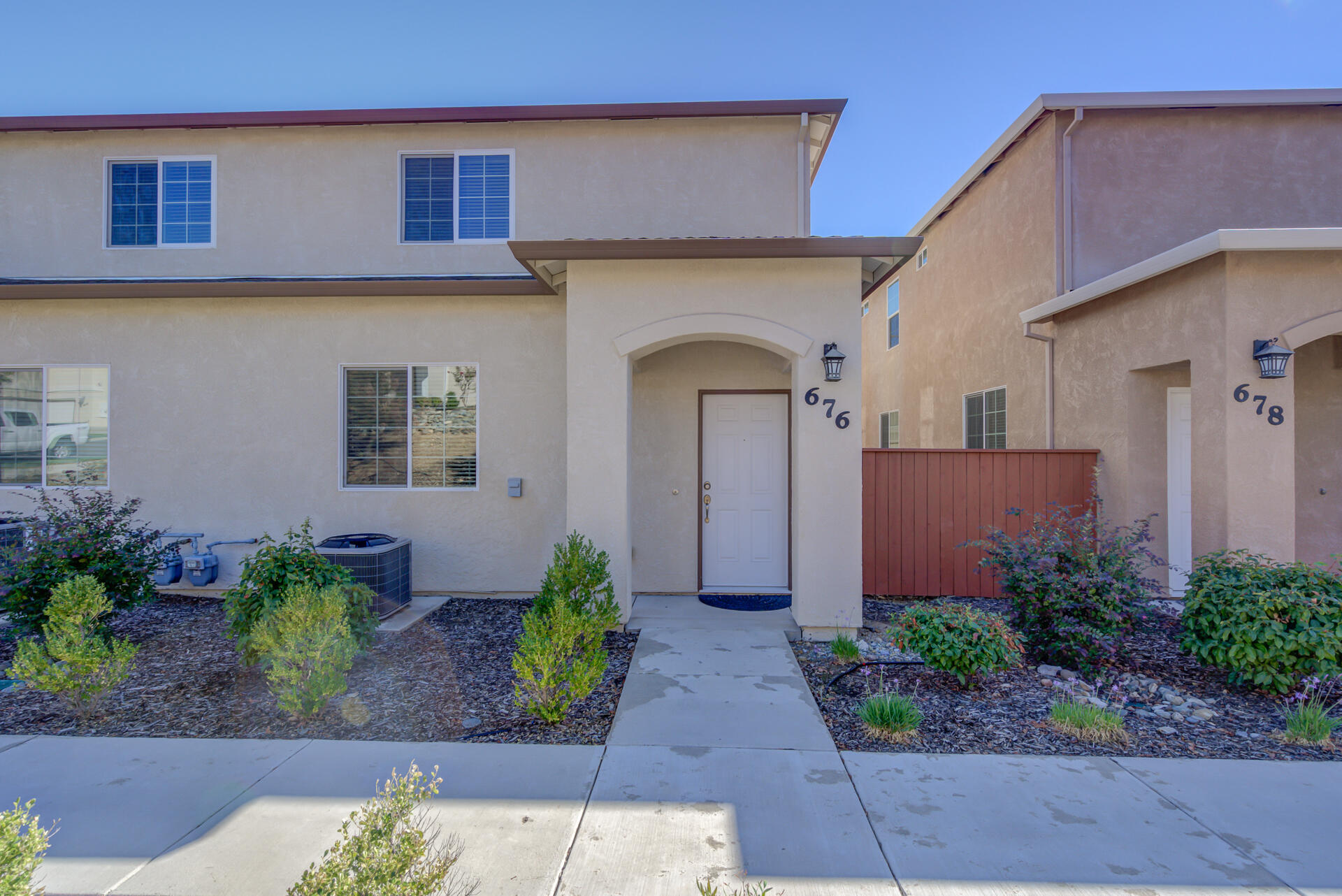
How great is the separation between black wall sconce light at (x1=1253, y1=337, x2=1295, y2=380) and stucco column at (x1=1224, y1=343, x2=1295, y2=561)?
5 cm

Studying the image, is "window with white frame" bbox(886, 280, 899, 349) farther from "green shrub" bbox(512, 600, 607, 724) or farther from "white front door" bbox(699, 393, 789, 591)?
"green shrub" bbox(512, 600, 607, 724)

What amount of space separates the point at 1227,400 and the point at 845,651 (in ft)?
14.1

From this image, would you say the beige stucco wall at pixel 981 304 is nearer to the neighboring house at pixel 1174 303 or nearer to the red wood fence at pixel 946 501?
the neighboring house at pixel 1174 303

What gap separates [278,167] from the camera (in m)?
7.84

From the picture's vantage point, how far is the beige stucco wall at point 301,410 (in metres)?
7.32

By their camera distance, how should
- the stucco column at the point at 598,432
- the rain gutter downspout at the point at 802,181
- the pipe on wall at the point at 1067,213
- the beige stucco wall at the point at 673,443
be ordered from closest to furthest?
the stucco column at the point at 598,432 → the beige stucco wall at the point at 673,443 → the rain gutter downspout at the point at 802,181 → the pipe on wall at the point at 1067,213

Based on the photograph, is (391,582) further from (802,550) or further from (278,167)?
(278,167)

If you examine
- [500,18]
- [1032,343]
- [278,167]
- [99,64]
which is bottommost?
[1032,343]

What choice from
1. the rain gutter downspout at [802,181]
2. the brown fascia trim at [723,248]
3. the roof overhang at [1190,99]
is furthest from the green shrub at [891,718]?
the roof overhang at [1190,99]

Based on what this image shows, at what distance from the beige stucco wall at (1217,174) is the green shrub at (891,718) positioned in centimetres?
697

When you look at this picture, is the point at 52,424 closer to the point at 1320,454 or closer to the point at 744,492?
the point at 744,492

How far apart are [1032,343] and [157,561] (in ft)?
36.1

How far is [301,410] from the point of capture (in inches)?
291

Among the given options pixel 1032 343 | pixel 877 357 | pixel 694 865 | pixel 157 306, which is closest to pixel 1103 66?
pixel 1032 343
